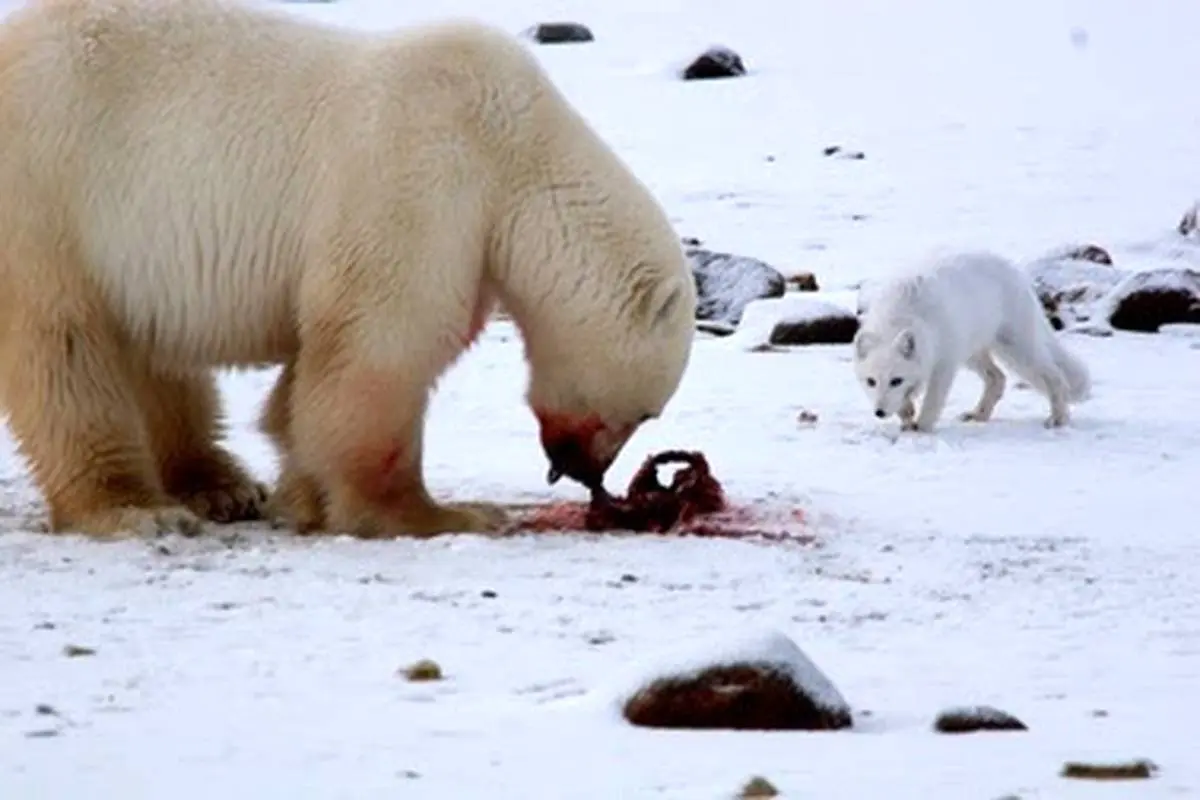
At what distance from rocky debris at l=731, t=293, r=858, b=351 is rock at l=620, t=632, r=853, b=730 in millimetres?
7007

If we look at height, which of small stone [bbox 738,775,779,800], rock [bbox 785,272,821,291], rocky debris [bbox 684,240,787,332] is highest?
small stone [bbox 738,775,779,800]

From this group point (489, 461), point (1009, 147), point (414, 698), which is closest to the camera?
point (414, 698)

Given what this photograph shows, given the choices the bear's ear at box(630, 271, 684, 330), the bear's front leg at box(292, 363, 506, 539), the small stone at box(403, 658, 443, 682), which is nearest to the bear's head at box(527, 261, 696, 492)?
the bear's ear at box(630, 271, 684, 330)

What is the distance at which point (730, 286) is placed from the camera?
42.4 feet

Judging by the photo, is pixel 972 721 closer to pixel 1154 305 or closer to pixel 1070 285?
pixel 1154 305

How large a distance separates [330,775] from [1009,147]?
17.4 m

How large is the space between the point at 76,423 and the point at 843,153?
1407cm

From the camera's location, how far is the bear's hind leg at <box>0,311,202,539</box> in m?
6.78

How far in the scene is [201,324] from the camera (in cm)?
702

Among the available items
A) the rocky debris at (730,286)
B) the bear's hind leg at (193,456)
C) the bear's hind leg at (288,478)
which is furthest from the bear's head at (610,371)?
the rocky debris at (730,286)

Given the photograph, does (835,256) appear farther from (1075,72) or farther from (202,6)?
(1075,72)

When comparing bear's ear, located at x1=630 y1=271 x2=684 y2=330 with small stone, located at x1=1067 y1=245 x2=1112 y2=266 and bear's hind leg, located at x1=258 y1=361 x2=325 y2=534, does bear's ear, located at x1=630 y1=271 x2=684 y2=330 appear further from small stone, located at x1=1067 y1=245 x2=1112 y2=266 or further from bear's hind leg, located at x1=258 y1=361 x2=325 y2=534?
small stone, located at x1=1067 y1=245 x2=1112 y2=266

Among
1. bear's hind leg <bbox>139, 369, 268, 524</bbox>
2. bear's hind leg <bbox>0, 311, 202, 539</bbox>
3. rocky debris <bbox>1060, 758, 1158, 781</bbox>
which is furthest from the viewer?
bear's hind leg <bbox>139, 369, 268, 524</bbox>

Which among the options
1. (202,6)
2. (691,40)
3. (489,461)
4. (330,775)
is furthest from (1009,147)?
(330,775)
